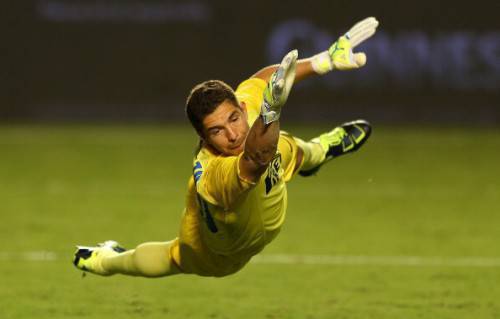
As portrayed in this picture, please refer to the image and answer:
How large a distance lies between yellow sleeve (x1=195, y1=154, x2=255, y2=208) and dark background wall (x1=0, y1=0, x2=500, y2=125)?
10481mm

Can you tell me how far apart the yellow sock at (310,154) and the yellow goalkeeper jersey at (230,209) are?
0.77 feet

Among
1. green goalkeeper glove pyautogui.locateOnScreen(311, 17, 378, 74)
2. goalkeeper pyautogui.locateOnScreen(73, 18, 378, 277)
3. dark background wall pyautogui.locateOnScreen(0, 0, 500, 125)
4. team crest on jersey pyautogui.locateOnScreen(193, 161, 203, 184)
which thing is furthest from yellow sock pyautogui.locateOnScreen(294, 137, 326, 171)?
dark background wall pyautogui.locateOnScreen(0, 0, 500, 125)

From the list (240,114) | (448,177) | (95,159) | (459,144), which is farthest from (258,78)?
(459,144)

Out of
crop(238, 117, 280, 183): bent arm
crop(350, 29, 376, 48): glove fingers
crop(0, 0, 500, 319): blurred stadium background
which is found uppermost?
crop(350, 29, 376, 48): glove fingers

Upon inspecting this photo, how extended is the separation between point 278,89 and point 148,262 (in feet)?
6.48

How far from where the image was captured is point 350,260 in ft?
28.5

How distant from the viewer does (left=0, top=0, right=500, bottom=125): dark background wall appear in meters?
15.9

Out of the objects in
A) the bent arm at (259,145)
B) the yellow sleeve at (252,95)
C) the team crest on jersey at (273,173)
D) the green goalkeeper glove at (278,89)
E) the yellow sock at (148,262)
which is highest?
the green goalkeeper glove at (278,89)

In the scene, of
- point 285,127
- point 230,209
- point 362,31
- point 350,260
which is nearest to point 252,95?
point 362,31

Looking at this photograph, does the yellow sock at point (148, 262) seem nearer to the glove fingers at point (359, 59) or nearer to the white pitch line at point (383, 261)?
the glove fingers at point (359, 59)

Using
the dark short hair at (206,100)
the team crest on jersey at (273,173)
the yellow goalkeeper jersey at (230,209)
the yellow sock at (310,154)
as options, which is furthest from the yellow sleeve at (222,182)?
the yellow sock at (310,154)

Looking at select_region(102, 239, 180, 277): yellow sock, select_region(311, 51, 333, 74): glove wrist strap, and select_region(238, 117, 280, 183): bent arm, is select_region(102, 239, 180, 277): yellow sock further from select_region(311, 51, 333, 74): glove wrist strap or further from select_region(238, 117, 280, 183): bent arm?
select_region(238, 117, 280, 183): bent arm

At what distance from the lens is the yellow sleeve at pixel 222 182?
16.9 feet

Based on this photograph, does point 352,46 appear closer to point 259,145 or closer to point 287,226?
point 259,145
